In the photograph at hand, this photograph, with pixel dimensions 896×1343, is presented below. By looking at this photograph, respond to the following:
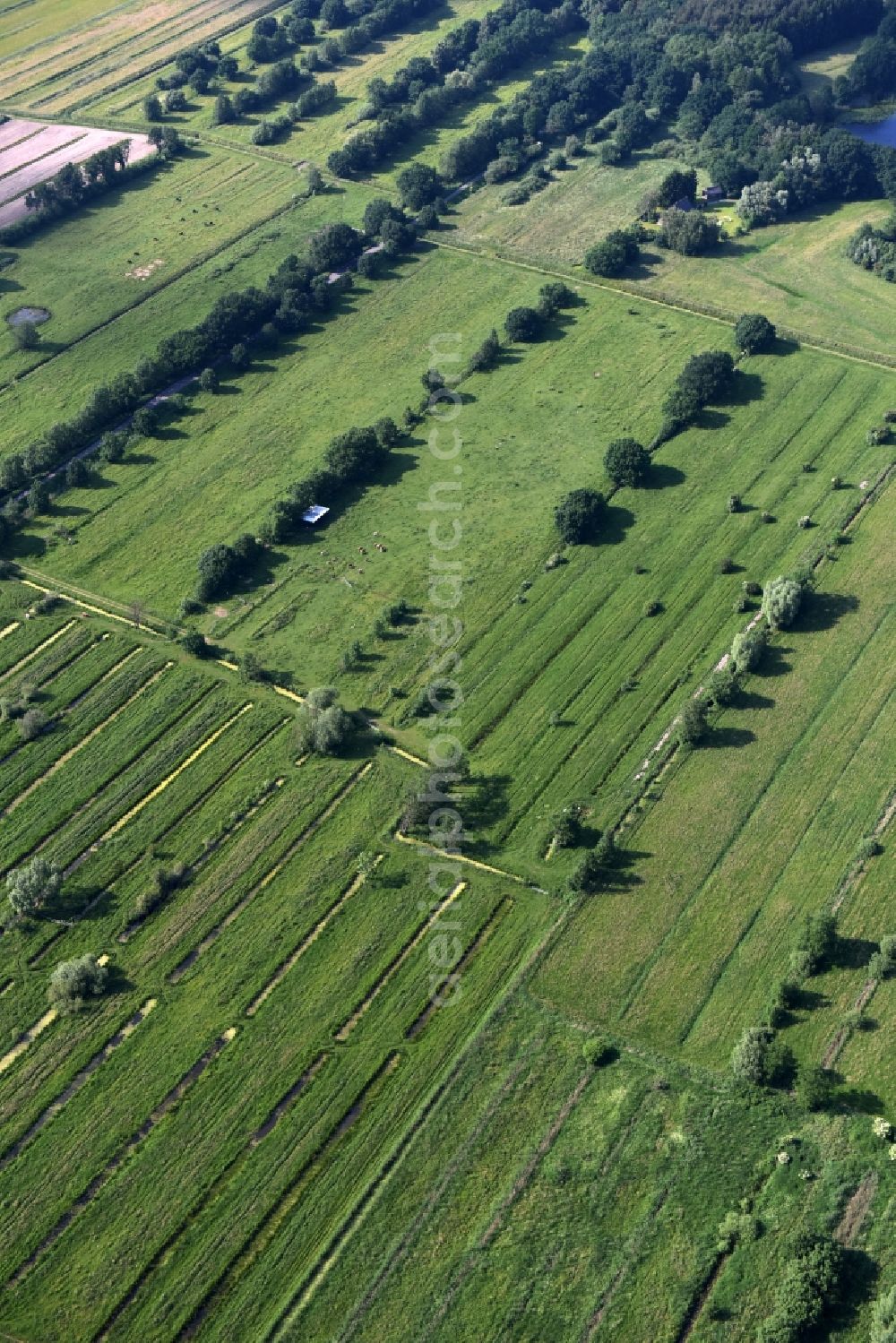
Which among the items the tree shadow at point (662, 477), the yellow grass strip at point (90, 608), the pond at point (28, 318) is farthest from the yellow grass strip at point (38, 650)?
the pond at point (28, 318)

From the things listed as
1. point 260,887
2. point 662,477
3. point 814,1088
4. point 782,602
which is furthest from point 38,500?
point 814,1088

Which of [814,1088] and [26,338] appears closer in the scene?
[814,1088]

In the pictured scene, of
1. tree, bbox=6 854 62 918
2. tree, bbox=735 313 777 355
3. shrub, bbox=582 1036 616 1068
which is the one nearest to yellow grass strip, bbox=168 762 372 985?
tree, bbox=6 854 62 918

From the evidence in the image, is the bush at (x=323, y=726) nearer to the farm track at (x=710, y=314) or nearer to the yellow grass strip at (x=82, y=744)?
the yellow grass strip at (x=82, y=744)

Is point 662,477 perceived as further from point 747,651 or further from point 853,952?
point 853,952

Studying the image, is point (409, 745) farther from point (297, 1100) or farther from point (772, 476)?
point (772, 476)

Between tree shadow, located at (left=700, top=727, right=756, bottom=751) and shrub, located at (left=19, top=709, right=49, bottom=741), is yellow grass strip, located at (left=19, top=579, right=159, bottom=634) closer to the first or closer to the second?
shrub, located at (left=19, top=709, right=49, bottom=741)
